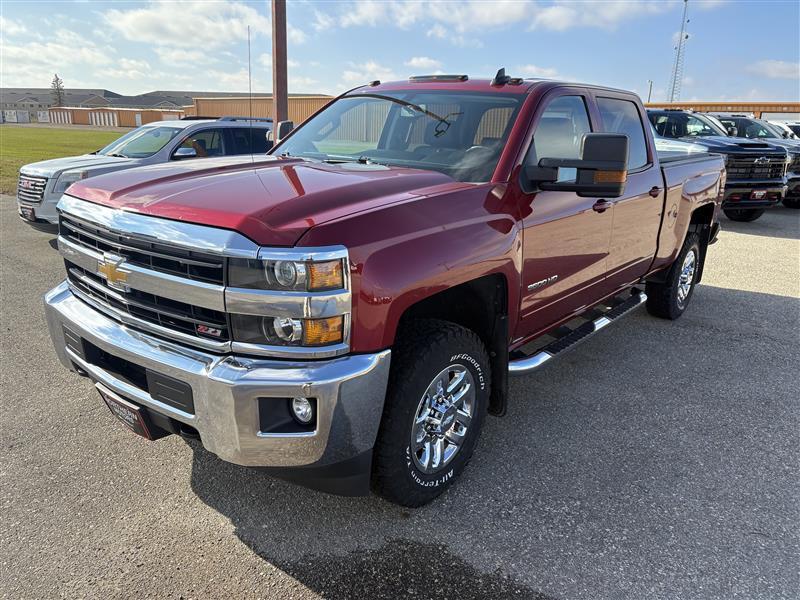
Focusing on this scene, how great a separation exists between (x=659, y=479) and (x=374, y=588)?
5.52 ft

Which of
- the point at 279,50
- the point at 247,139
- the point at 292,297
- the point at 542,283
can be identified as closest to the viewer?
the point at 292,297

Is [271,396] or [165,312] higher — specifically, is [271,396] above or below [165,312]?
below

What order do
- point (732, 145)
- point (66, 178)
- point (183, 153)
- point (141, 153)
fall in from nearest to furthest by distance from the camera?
point (66, 178)
point (183, 153)
point (141, 153)
point (732, 145)

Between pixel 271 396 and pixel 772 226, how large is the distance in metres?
12.8

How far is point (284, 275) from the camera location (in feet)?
7.16

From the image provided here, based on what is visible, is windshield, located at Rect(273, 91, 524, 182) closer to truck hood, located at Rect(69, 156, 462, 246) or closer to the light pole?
truck hood, located at Rect(69, 156, 462, 246)

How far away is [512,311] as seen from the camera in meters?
3.21

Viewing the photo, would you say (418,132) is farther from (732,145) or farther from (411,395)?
(732,145)

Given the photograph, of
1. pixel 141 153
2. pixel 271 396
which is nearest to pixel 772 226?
pixel 141 153

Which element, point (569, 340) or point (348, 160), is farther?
point (569, 340)

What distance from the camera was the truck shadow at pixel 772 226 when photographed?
11250 mm

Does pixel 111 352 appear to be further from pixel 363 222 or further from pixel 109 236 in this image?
pixel 363 222

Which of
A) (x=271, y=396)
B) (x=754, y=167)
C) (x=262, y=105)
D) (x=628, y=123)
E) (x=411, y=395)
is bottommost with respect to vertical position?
(x=411, y=395)

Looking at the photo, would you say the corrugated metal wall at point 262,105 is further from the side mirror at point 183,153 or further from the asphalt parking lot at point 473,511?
the asphalt parking lot at point 473,511
